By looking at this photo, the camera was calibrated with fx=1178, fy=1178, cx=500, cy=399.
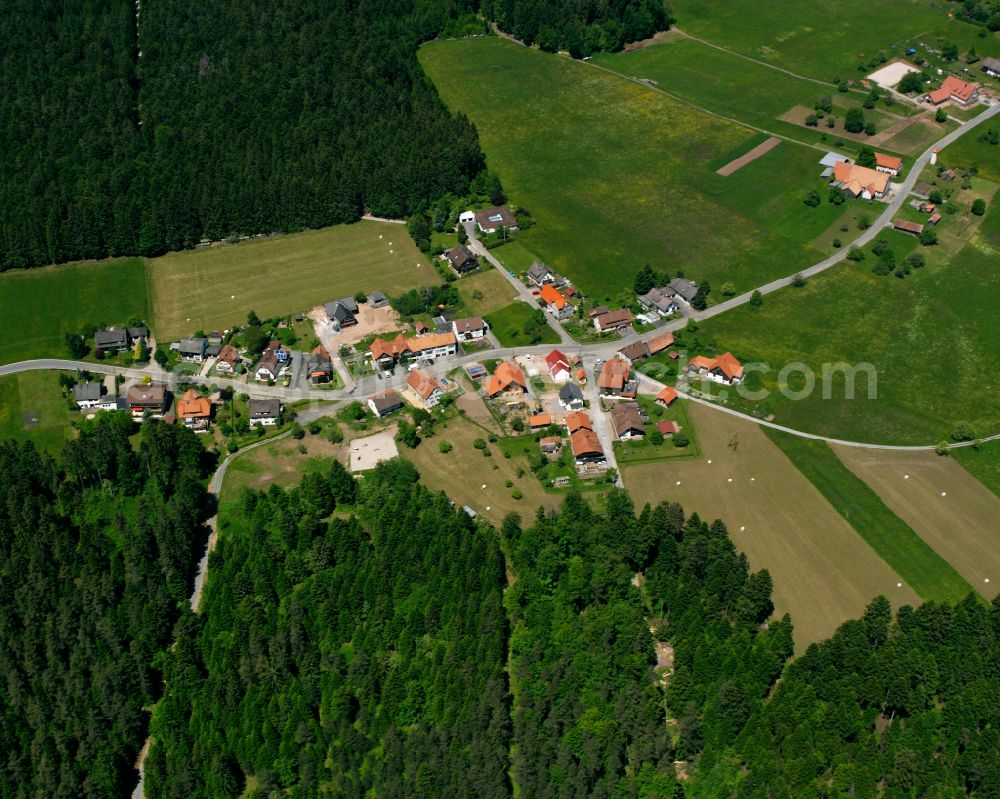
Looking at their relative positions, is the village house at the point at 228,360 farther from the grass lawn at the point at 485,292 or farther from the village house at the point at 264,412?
the grass lawn at the point at 485,292

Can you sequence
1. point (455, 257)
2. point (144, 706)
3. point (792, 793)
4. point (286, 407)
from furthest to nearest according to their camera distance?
point (455, 257) < point (286, 407) < point (144, 706) < point (792, 793)

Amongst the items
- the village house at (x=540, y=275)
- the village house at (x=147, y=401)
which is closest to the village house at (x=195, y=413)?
the village house at (x=147, y=401)

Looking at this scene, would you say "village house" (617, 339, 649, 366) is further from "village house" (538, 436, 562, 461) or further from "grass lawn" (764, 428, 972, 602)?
"grass lawn" (764, 428, 972, 602)

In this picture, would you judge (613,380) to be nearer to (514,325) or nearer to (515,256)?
(514,325)

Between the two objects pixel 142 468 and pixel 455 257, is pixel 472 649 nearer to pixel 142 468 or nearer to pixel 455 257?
pixel 142 468

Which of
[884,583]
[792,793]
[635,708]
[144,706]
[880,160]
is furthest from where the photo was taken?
[880,160]

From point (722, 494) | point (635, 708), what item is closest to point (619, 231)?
point (722, 494)

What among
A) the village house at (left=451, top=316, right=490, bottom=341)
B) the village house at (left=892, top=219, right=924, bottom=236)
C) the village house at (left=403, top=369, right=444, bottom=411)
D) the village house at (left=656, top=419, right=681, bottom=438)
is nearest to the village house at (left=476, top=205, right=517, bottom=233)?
the village house at (left=451, top=316, right=490, bottom=341)
